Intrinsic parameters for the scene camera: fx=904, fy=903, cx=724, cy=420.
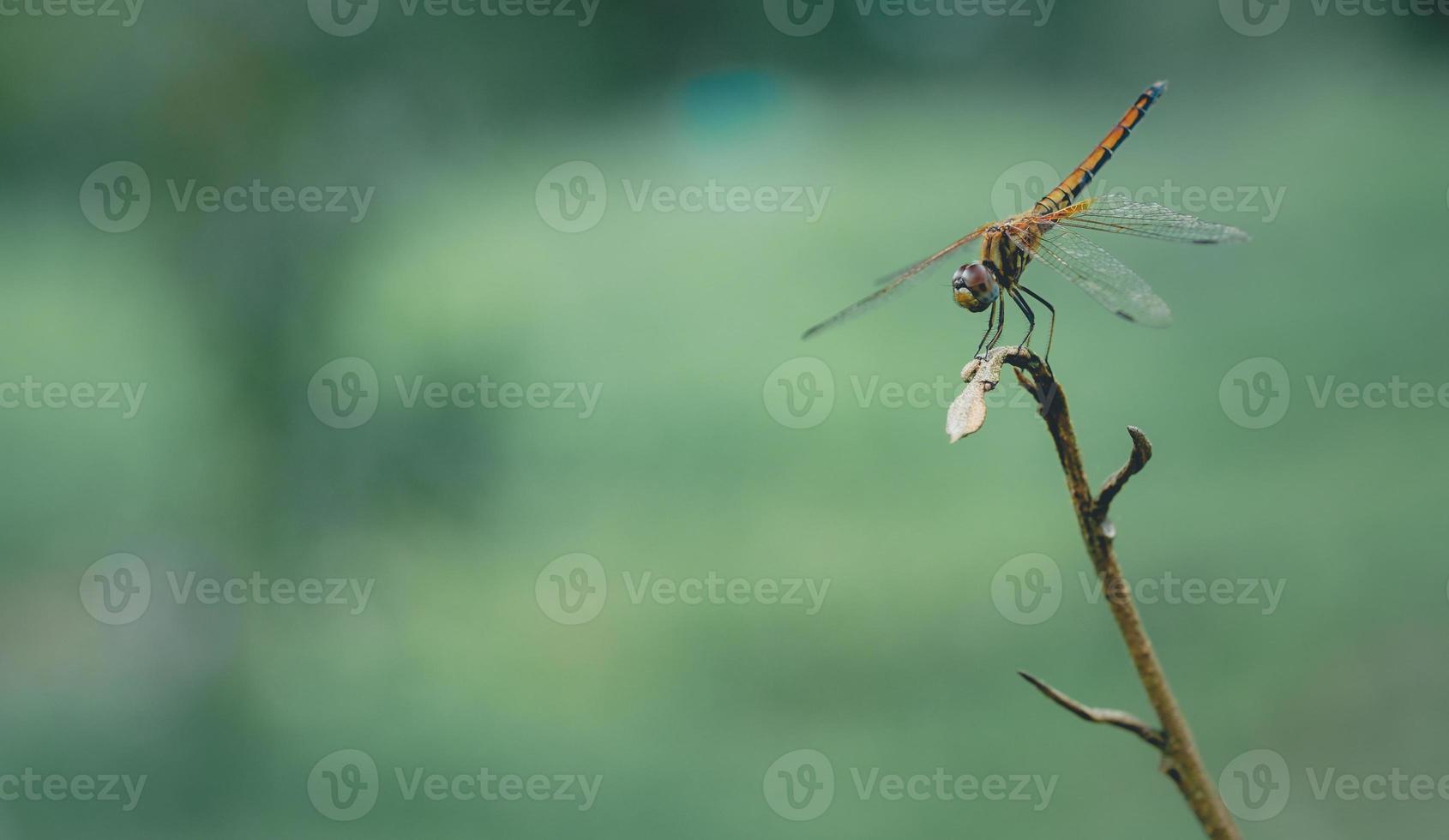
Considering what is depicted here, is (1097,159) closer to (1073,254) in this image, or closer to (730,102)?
(1073,254)

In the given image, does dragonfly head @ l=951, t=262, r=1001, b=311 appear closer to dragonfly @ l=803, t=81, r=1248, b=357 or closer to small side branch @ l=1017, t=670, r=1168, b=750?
dragonfly @ l=803, t=81, r=1248, b=357

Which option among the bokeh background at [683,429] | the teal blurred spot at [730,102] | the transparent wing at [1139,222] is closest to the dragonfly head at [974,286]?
the transparent wing at [1139,222]

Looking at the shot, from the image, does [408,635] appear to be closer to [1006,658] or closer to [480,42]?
[1006,658]

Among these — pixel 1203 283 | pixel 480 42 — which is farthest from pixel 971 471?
pixel 480 42

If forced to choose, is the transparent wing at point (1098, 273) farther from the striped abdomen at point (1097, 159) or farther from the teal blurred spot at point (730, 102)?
the teal blurred spot at point (730, 102)

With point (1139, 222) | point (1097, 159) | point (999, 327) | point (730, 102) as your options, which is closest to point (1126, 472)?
point (999, 327)
